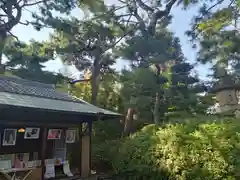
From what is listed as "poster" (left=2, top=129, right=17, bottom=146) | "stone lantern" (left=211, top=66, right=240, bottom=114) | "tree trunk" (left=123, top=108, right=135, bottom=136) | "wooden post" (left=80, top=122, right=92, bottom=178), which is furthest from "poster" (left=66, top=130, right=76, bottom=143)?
"stone lantern" (left=211, top=66, right=240, bottom=114)

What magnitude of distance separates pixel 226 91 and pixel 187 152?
8.58 meters

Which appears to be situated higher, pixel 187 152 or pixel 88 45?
pixel 88 45

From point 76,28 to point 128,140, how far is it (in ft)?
29.1

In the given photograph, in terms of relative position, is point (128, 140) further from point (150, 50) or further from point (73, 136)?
→ point (150, 50)

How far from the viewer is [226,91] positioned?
14.5 metres

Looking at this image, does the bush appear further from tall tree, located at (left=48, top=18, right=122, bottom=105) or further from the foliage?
the foliage

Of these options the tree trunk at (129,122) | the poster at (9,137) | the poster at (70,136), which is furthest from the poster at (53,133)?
the tree trunk at (129,122)

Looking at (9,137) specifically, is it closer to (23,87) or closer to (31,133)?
(31,133)

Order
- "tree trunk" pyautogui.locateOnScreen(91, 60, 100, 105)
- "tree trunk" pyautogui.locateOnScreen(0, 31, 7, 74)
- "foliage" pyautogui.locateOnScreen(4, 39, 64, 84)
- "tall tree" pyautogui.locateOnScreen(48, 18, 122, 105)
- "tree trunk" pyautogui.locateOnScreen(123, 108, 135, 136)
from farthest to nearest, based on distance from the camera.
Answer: "tree trunk" pyautogui.locateOnScreen(91, 60, 100, 105) < "tall tree" pyautogui.locateOnScreen(48, 18, 122, 105) < "foliage" pyautogui.locateOnScreen(4, 39, 64, 84) < "tree trunk" pyautogui.locateOnScreen(0, 31, 7, 74) < "tree trunk" pyautogui.locateOnScreen(123, 108, 135, 136)

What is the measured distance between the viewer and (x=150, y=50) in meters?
13.2

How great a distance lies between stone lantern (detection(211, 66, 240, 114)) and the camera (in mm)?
14234

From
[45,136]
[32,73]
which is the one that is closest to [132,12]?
[32,73]

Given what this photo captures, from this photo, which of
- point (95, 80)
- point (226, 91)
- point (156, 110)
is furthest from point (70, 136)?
point (226, 91)

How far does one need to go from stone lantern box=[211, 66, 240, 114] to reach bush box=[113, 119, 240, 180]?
278 inches
